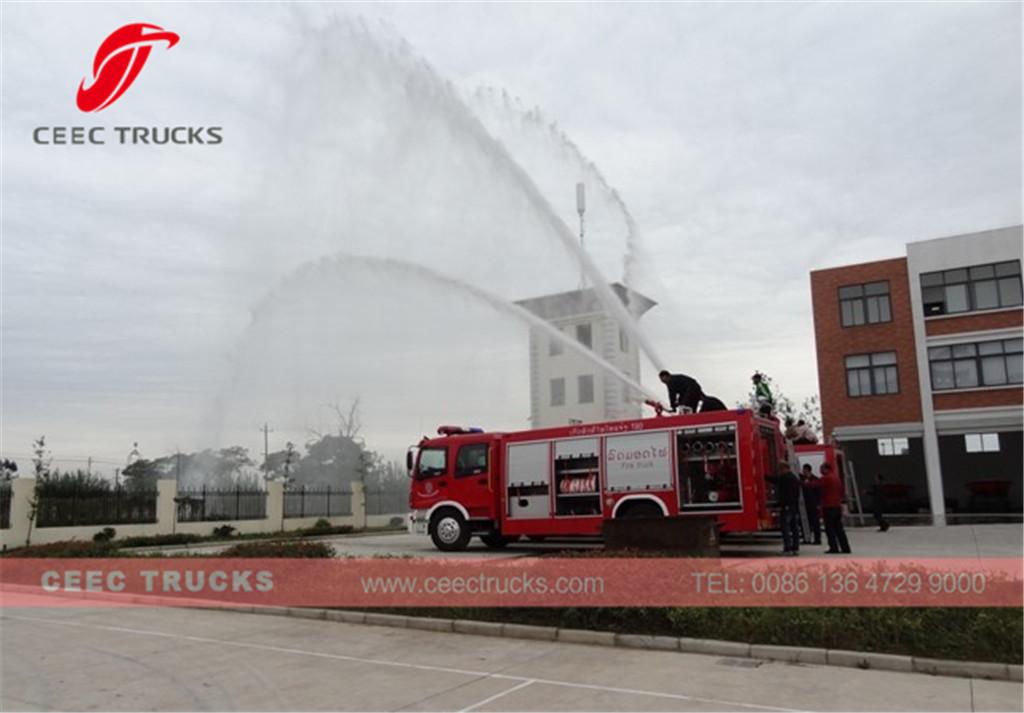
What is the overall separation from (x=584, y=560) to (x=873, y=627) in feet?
11.7

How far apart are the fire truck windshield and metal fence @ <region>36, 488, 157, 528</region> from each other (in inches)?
476

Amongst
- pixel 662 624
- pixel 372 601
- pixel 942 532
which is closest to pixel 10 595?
pixel 372 601

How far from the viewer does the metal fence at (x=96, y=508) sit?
22453 mm

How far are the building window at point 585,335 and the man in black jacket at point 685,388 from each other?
5.44 m

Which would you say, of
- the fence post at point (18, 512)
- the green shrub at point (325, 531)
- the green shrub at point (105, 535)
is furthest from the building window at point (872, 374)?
the fence post at point (18, 512)

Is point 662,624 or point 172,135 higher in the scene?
A: point 172,135

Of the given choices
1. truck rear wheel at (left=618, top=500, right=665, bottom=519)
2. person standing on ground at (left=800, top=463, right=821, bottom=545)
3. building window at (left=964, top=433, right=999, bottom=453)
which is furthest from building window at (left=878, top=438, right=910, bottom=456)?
truck rear wheel at (left=618, top=500, right=665, bottom=519)

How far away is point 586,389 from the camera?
37938 mm

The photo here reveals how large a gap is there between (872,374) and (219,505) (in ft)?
86.4

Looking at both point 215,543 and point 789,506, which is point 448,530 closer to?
point 789,506

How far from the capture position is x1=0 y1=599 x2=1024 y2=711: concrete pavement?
629 cm

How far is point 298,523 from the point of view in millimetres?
29672

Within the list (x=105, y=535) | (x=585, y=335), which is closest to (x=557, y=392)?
(x=585, y=335)

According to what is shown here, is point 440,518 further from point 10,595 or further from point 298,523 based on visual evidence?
point 298,523
